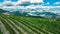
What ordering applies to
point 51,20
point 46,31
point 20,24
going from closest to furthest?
point 46,31 < point 20,24 < point 51,20

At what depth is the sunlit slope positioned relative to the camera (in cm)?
2324

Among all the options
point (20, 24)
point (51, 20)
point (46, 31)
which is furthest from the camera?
point (51, 20)

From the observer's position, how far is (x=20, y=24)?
27.0 metres

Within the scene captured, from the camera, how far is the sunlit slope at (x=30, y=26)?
2324 centimetres

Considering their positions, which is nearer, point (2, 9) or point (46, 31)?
point (46, 31)

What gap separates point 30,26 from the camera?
86.0 ft

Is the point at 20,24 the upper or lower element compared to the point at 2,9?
lower

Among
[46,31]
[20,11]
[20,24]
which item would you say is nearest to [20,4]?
[20,11]

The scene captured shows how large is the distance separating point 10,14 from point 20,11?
197 centimetres

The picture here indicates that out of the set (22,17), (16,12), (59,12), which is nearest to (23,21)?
(22,17)

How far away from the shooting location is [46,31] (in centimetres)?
2331

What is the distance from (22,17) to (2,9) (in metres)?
3.30

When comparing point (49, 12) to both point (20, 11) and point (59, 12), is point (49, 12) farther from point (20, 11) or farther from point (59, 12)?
point (20, 11)

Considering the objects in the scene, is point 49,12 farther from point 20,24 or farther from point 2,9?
point 2,9
